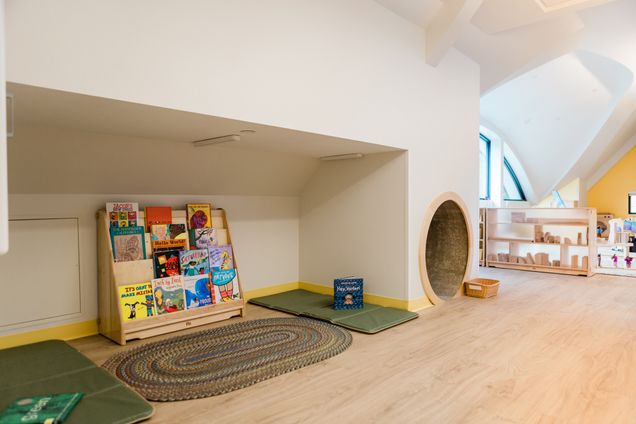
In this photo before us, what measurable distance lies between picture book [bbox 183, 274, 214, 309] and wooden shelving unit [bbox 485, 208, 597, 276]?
5.25m

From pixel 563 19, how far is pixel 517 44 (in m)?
0.51

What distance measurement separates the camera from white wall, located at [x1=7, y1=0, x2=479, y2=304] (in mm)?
2115

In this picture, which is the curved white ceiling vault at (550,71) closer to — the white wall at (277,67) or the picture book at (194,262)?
the white wall at (277,67)

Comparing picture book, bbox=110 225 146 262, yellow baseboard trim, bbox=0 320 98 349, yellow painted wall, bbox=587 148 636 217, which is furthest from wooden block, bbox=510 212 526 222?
yellow baseboard trim, bbox=0 320 98 349

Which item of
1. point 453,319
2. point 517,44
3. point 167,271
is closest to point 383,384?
point 453,319

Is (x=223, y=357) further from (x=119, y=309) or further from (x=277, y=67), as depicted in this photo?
(x=277, y=67)

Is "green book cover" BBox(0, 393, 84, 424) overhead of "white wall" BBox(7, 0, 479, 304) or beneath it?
beneath

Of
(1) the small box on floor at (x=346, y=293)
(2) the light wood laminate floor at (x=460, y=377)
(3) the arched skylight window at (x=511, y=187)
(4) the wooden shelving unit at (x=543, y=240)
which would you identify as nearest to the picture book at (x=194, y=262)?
(2) the light wood laminate floor at (x=460, y=377)

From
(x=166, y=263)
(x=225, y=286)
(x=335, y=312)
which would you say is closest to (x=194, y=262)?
(x=166, y=263)

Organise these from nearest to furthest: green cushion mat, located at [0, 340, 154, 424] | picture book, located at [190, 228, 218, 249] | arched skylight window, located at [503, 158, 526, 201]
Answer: green cushion mat, located at [0, 340, 154, 424], picture book, located at [190, 228, 218, 249], arched skylight window, located at [503, 158, 526, 201]

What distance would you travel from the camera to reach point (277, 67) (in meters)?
3.01

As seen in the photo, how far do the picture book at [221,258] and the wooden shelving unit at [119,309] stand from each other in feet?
1.36

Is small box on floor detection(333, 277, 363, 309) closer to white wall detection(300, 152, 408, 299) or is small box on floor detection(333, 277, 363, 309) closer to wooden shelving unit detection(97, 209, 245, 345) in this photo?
white wall detection(300, 152, 408, 299)

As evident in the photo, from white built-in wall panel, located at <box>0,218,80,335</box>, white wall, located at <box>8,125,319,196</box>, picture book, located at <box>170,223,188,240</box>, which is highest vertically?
white wall, located at <box>8,125,319,196</box>
